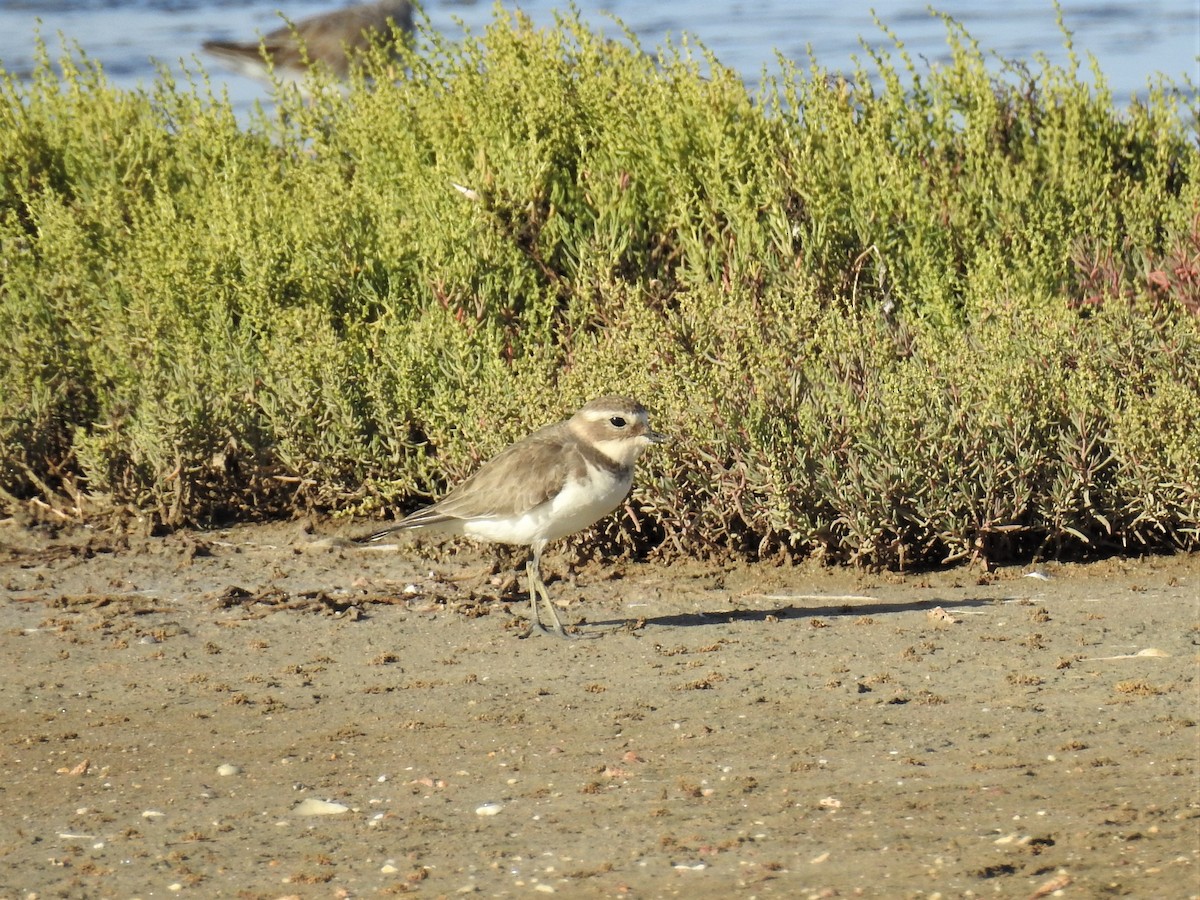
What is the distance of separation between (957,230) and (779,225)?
3.44 feet

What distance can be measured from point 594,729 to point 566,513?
141 cm

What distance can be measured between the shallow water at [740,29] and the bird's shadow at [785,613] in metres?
21.4

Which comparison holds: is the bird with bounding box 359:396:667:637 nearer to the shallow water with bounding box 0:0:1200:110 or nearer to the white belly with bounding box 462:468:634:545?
the white belly with bounding box 462:468:634:545

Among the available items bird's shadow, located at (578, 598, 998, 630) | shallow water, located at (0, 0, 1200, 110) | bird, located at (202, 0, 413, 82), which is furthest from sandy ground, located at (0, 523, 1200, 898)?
shallow water, located at (0, 0, 1200, 110)

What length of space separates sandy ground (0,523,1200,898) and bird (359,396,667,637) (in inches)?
16.4

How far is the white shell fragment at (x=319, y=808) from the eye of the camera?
5.13 m

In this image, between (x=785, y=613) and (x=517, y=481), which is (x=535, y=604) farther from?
(x=785, y=613)

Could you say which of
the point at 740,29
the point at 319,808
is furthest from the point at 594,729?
the point at 740,29

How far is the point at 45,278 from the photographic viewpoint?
10.3m

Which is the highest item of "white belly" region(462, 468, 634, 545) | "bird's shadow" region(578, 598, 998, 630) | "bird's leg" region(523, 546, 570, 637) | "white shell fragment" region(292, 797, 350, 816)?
"white belly" region(462, 468, 634, 545)

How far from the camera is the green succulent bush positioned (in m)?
7.76

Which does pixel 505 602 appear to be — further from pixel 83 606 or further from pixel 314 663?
pixel 83 606

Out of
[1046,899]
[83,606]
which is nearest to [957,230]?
[83,606]

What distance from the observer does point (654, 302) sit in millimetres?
9523
